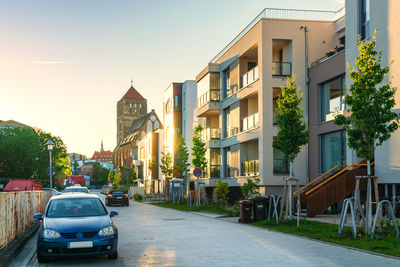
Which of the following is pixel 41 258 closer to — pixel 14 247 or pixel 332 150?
pixel 14 247

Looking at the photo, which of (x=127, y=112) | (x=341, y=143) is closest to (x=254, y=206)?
(x=341, y=143)

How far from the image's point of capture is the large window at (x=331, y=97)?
2481 cm

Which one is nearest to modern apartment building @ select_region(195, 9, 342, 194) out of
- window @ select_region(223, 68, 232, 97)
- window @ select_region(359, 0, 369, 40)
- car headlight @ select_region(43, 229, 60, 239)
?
window @ select_region(223, 68, 232, 97)

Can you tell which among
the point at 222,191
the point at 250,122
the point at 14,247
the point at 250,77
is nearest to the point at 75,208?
the point at 14,247

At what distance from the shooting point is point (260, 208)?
63.8ft

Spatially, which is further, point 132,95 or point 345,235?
point 132,95

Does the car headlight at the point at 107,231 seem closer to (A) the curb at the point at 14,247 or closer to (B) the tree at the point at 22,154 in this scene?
(A) the curb at the point at 14,247

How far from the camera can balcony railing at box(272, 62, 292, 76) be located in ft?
93.7

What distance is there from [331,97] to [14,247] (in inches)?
756

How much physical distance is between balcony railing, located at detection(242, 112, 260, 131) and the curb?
16.8 m

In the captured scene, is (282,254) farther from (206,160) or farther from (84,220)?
(206,160)

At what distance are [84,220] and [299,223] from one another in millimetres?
9178

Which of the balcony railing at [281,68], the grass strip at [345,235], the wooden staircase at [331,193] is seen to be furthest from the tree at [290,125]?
the balcony railing at [281,68]

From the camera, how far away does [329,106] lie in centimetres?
2609
